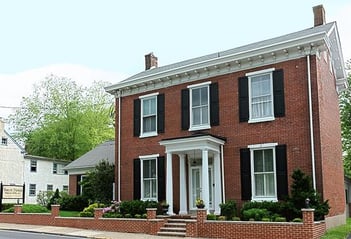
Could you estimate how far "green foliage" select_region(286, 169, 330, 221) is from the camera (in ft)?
53.5

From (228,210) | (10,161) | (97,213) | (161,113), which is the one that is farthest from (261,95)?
(10,161)

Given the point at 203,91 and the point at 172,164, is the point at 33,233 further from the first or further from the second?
the point at 203,91

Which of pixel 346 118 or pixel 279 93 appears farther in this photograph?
pixel 346 118

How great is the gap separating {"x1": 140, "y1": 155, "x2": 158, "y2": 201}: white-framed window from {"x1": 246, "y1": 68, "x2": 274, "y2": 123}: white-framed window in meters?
5.85

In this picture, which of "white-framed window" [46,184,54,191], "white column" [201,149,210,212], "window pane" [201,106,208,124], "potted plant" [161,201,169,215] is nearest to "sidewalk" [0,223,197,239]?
"potted plant" [161,201,169,215]

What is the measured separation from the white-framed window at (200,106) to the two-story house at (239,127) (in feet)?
0.16

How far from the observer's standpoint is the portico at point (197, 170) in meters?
19.2

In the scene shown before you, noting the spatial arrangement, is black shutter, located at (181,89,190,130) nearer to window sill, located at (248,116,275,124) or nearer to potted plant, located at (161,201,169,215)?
window sill, located at (248,116,275,124)

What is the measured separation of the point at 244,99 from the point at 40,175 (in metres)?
31.8

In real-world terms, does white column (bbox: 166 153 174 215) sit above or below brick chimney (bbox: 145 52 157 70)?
below

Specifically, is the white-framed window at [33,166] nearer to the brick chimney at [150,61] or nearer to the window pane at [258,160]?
the brick chimney at [150,61]

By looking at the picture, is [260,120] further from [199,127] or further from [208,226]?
[208,226]

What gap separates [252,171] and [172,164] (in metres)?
4.39

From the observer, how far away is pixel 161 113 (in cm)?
2258
